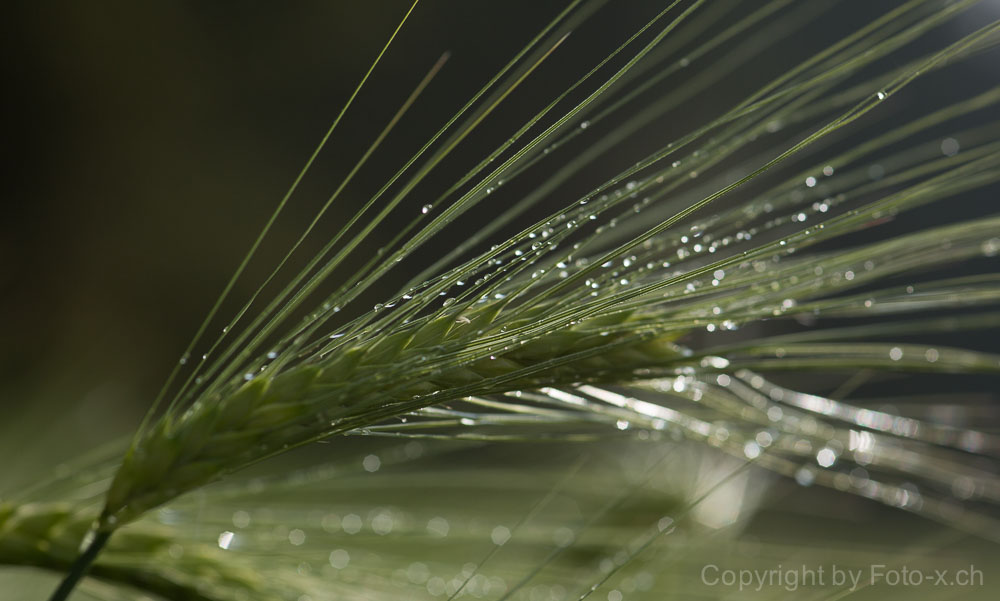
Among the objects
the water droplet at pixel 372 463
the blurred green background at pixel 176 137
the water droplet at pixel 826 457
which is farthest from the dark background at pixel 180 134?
the water droplet at pixel 826 457

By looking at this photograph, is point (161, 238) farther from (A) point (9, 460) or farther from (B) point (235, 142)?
(A) point (9, 460)

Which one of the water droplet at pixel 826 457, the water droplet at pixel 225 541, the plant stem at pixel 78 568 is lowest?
the plant stem at pixel 78 568

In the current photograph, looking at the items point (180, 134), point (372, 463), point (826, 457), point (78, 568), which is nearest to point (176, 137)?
point (180, 134)

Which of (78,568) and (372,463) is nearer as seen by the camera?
(78,568)

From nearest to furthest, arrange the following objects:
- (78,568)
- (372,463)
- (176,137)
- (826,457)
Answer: (78,568) < (826,457) < (372,463) < (176,137)

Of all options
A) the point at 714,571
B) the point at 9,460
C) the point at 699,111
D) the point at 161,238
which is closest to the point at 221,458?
the point at 714,571

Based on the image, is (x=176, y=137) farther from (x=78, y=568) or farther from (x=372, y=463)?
(x=78, y=568)

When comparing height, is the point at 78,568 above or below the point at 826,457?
below

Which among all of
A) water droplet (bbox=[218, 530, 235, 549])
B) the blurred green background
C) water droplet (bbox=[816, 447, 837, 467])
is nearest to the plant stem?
water droplet (bbox=[218, 530, 235, 549])

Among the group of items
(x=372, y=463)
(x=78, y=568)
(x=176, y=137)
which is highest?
(x=176, y=137)

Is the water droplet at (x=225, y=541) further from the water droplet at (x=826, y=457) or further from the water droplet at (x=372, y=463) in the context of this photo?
the water droplet at (x=826, y=457)

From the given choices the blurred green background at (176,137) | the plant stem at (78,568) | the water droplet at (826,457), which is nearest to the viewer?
the plant stem at (78,568)
